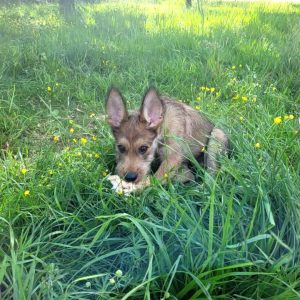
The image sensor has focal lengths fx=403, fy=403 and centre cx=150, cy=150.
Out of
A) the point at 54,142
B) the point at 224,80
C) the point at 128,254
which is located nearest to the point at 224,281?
the point at 128,254

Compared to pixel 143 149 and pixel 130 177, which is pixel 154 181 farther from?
pixel 143 149

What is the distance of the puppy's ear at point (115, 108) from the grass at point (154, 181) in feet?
1.15

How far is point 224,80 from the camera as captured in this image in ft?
17.0

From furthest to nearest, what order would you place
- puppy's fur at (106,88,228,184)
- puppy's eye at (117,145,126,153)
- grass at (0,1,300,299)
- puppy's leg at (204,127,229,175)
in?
puppy's eye at (117,145,126,153) < puppy's fur at (106,88,228,184) < puppy's leg at (204,127,229,175) < grass at (0,1,300,299)

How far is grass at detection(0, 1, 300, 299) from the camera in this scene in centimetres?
212

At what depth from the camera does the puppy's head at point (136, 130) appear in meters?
3.20

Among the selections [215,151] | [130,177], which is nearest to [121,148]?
[130,177]

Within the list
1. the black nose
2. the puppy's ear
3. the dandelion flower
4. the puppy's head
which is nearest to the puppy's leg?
the puppy's head

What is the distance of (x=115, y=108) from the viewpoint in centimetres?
334

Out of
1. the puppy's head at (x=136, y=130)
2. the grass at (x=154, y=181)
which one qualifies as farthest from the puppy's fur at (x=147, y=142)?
the grass at (x=154, y=181)

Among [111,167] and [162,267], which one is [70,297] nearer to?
[162,267]

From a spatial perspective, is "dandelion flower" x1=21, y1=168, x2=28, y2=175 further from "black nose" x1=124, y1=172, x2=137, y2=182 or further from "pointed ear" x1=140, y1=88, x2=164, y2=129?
"pointed ear" x1=140, y1=88, x2=164, y2=129

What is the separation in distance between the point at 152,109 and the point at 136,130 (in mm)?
216

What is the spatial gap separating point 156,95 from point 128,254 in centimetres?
137
